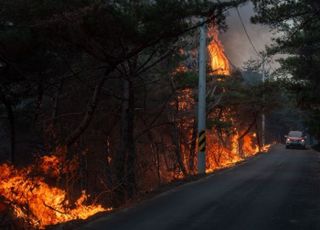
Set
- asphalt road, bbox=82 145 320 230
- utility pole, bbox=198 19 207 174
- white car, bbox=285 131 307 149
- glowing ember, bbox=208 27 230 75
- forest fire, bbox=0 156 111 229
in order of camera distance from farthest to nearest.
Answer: white car, bbox=285 131 307 149, glowing ember, bbox=208 27 230 75, utility pole, bbox=198 19 207 174, forest fire, bbox=0 156 111 229, asphalt road, bbox=82 145 320 230

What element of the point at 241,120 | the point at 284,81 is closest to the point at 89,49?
the point at 284,81

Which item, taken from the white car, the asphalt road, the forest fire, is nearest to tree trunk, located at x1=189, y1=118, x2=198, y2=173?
the asphalt road

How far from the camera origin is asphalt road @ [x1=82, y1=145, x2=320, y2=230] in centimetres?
1140

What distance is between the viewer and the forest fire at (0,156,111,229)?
12.8 m

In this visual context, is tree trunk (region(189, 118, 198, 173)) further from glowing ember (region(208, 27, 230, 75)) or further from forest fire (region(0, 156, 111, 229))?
forest fire (region(0, 156, 111, 229))

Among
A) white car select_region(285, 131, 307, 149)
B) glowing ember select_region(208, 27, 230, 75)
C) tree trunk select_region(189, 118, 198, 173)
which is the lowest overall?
white car select_region(285, 131, 307, 149)

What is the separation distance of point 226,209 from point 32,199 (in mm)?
4747

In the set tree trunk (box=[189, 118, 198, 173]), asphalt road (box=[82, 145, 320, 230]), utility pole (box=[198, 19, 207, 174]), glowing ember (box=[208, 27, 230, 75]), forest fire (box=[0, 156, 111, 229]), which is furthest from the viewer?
tree trunk (box=[189, 118, 198, 173])

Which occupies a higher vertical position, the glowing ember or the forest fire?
the glowing ember

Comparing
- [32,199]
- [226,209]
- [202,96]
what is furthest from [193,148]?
[32,199]

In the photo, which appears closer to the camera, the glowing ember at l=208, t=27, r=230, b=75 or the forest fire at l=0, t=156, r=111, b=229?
the forest fire at l=0, t=156, r=111, b=229

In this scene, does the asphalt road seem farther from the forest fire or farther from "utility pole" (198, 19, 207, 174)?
"utility pole" (198, 19, 207, 174)

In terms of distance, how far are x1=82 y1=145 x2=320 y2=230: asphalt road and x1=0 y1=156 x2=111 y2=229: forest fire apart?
1.65 m

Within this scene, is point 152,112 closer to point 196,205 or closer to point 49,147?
point 49,147
